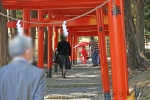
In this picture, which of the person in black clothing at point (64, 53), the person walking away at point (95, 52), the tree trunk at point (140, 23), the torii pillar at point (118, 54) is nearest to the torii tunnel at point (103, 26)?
the torii pillar at point (118, 54)

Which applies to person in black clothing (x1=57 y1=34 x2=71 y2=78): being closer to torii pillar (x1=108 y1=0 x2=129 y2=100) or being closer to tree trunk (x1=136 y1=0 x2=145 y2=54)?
torii pillar (x1=108 y1=0 x2=129 y2=100)

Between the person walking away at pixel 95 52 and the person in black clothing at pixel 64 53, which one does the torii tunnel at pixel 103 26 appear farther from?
the person walking away at pixel 95 52

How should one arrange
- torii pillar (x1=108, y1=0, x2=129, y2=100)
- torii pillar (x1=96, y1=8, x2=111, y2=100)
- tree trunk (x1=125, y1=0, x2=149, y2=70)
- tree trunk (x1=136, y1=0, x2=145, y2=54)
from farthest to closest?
tree trunk (x1=136, y1=0, x2=145, y2=54)
tree trunk (x1=125, y1=0, x2=149, y2=70)
torii pillar (x1=96, y1=8, x2=111, y2=100)
torii pillar (x1=108, y1=0, x2=129, y2=100)

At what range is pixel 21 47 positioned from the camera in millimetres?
3314

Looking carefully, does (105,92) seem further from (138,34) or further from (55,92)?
(138,34)

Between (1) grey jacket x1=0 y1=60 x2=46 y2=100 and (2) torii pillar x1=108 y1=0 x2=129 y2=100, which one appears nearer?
(1) grey jacket x1=0 y1=60 x2=46 y2=100

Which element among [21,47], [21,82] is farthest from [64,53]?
[21,47]

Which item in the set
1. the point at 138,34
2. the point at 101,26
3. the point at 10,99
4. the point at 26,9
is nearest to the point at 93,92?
the point at 101,26

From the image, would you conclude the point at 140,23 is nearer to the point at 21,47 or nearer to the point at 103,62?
the point at 103,62

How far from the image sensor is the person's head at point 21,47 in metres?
3.31

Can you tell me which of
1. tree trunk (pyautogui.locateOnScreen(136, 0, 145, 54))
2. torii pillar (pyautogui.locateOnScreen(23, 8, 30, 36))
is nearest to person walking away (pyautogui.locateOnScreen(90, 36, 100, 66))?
tree trunk (pyautogui.locateOnScreen(136, 0, 145, 54))

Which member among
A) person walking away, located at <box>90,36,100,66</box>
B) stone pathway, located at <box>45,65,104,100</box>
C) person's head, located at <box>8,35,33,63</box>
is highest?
person's head, located at <box>8,35,33,63</box>

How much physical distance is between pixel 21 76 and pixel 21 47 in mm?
318

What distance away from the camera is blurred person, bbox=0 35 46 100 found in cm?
334
